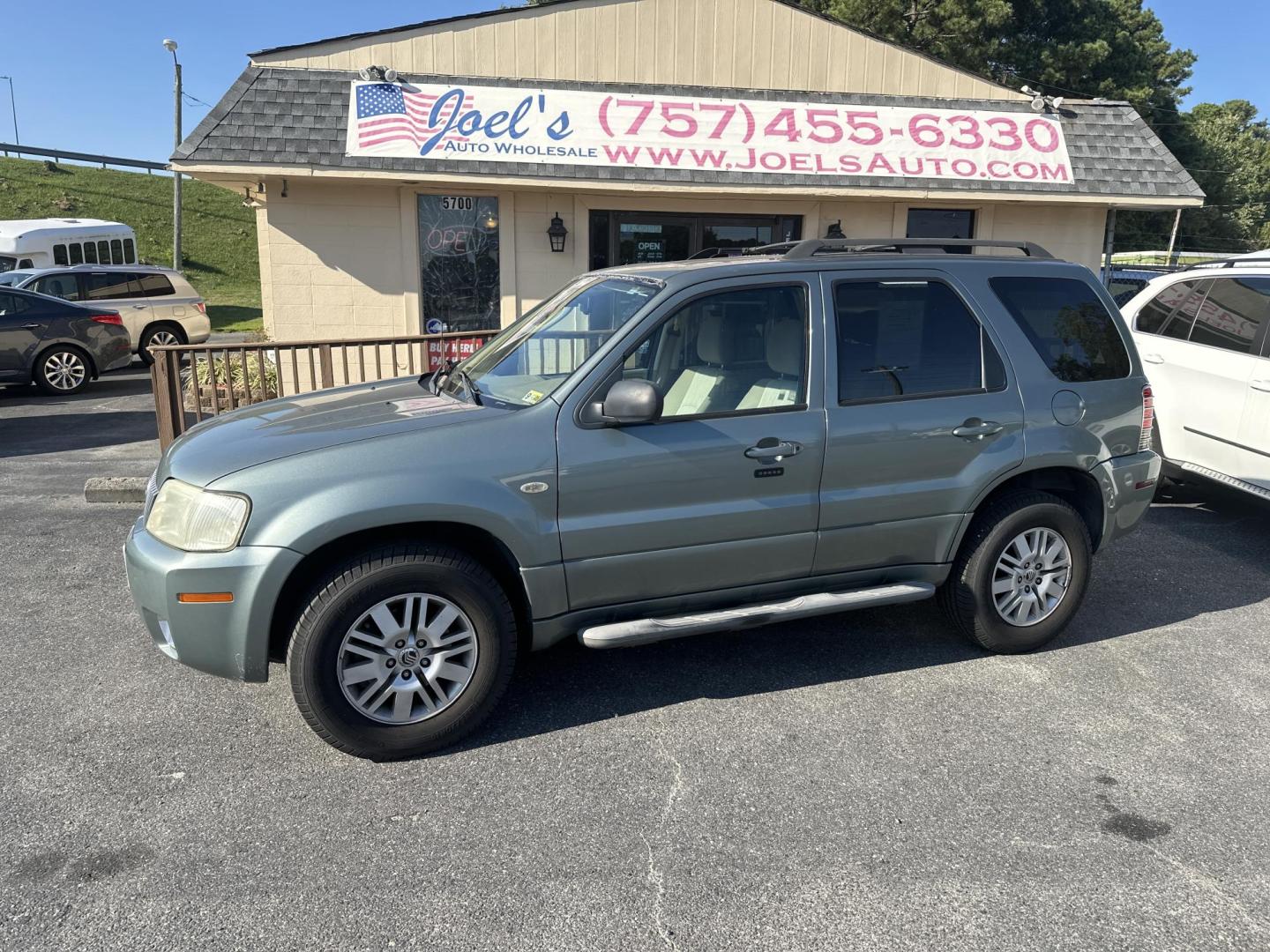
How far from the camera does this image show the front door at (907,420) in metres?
4.05

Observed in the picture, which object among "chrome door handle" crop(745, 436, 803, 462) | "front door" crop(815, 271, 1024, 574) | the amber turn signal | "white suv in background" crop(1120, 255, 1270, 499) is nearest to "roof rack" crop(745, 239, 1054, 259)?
"front door" crop(815, 271, 1024, 574)

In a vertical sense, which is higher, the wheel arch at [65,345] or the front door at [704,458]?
Result: the front door at [704,458]

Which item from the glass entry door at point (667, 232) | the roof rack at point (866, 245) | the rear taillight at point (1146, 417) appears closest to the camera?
the roof rack at point (866, 245)

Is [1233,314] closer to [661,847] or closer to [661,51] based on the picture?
[661,847]

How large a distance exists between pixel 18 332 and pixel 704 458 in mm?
12829

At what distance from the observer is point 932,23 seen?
31219 mm

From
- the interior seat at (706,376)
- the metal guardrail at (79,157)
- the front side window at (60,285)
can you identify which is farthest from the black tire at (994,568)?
the metal guardrail at (79,157)

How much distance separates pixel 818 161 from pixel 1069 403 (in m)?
7.13

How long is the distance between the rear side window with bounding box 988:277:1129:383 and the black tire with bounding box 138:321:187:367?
14.6m

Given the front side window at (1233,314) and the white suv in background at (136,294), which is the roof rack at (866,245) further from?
the white suv in background at (136,294)

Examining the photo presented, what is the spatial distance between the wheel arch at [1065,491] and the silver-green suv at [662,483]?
15mm

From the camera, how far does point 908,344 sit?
167 inches

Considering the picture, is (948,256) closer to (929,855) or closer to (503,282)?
(929,855)

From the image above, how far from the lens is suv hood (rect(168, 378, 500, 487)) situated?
3.51 metres
